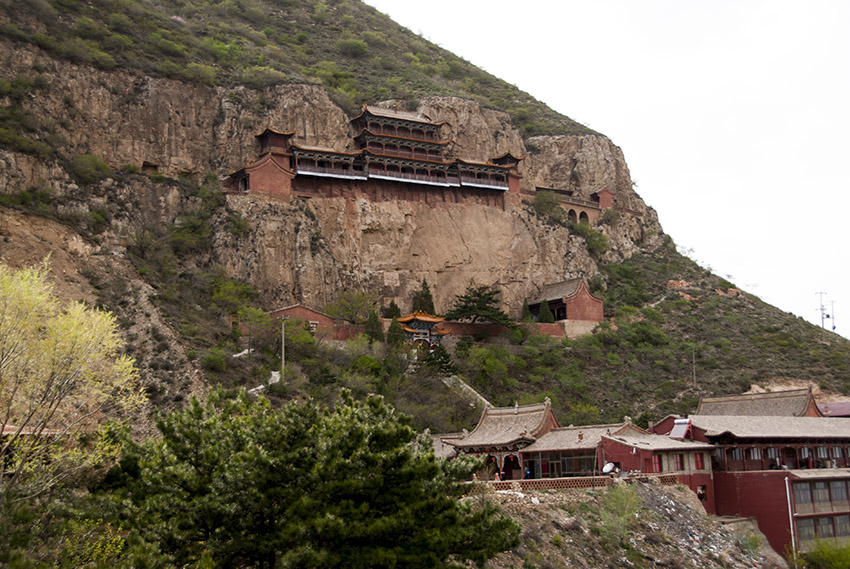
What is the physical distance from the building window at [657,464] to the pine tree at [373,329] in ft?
82.4

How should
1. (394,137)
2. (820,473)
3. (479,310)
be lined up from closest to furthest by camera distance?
(820,473)
(479,310)
(394,137)

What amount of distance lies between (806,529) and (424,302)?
34.3m

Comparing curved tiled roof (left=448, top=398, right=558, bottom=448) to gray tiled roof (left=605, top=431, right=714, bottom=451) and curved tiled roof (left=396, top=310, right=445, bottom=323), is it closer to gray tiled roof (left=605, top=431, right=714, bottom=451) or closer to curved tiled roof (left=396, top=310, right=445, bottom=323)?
gray tiled roof (left=605, top=431, right=714, bottom=451)

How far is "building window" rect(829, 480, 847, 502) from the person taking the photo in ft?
138

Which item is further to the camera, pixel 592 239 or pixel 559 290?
pixel 592 239

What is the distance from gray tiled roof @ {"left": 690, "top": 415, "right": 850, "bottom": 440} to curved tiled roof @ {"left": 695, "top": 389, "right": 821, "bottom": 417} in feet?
5.92

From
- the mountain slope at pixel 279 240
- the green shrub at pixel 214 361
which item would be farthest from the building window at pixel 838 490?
the green shrub at pixel 214 361

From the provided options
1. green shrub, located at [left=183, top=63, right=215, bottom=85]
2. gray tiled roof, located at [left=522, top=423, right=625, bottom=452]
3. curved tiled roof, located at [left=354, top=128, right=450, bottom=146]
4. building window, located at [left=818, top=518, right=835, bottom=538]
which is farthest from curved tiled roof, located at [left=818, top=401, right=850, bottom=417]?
green shrub, located at [left=183, top=63, right=215, bottom=85]

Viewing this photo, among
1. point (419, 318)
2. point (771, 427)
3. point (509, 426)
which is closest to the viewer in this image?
point (771, 427)

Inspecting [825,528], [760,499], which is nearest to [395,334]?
[760,499]

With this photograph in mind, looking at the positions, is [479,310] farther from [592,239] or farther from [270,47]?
[270,47]

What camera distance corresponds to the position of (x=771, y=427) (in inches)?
1753

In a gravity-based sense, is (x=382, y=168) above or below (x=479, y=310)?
above

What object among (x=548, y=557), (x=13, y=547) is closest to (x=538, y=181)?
(x=548, y=557)
